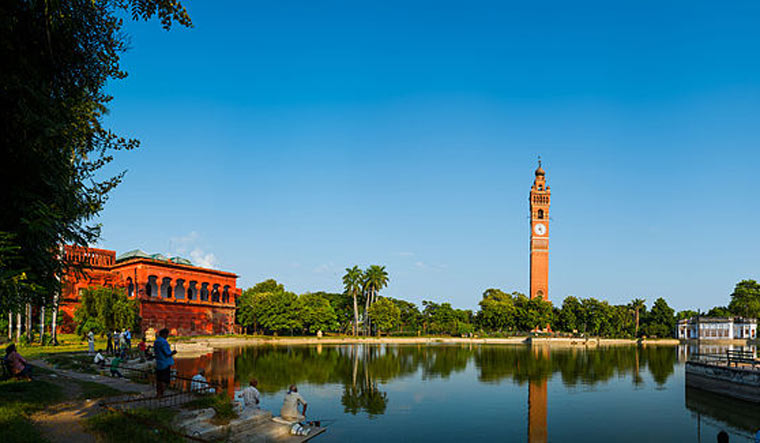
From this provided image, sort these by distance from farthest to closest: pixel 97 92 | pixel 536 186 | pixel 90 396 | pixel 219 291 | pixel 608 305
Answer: pixel 536 186 < pixel 608 305 < pixel 219 291 < pixel 90 396 < pixel 97 92

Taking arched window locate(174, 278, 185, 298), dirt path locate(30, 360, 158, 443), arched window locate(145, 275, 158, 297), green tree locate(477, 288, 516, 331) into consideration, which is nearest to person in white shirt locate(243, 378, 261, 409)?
dirt path locate(30, 360, 158, 443)

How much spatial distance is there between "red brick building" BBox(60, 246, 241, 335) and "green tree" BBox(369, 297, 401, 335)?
79.0ft

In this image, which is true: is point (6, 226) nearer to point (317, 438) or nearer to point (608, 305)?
point (317, 438)

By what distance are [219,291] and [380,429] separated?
207ft

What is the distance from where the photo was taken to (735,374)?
26.3m

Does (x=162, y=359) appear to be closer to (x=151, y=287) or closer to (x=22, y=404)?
(x=22, y=404)

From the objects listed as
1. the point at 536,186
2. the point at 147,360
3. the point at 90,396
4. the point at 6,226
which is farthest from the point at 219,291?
the point at 536,186

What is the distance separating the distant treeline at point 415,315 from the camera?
80.1 meters

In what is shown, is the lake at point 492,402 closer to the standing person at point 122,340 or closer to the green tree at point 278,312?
the standing person at point 122,340

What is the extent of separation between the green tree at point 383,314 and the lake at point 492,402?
4700 centimetres

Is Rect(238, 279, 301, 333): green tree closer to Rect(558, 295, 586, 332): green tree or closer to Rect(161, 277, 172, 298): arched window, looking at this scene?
Rect(161, 277, 172, 298): arched window

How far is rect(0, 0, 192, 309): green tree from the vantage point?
11391mm

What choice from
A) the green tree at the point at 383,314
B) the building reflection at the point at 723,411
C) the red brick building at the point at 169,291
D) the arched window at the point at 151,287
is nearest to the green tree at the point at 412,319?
the green tree at the point at 383,314

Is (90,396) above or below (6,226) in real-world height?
below
